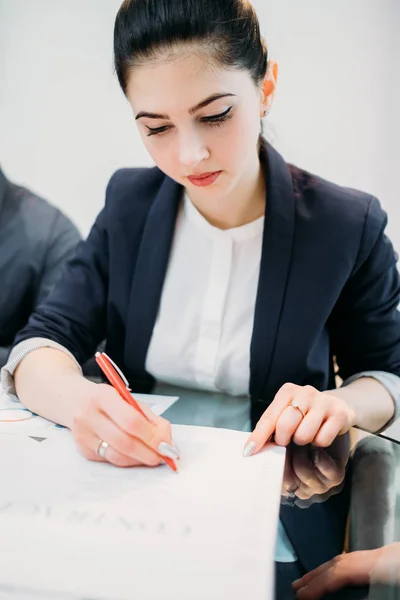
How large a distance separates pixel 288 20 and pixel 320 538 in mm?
927

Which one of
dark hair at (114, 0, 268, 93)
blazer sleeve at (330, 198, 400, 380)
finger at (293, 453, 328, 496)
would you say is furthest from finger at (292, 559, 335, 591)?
dark hair at (114, 0, 268, 93)

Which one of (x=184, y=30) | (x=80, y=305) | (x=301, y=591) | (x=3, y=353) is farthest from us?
(x=3, y=353)

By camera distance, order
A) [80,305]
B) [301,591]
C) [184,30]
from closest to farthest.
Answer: [301,591] → [184,30] → [80,305]

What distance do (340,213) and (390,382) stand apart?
0.26 m

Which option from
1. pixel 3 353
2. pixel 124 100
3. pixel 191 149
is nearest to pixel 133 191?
pixel 191 149

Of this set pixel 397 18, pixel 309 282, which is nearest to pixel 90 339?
pixel 309 282

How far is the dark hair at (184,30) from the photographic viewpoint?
69cm

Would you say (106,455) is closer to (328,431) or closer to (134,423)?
(134,423)

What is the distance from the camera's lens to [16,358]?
0.81 m

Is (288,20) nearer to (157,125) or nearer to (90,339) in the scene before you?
(157,125)

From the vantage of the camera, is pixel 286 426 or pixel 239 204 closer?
pixel 286 426

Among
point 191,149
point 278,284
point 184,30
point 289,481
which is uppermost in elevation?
point 184,30

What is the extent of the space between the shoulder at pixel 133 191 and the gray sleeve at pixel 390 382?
1.40ft

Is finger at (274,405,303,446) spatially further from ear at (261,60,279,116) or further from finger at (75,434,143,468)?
ear at (261,60,279,116)
